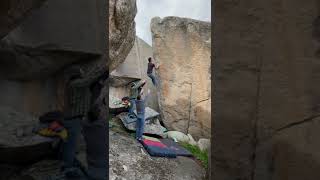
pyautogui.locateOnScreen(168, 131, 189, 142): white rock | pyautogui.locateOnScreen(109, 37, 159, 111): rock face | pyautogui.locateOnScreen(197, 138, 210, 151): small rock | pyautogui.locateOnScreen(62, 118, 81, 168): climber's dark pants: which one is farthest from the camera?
pyautogui.locateOnScreen(109, 37, 159, 111): rock face

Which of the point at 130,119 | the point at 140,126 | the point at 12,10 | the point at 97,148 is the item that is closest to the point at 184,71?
the point at 130,119

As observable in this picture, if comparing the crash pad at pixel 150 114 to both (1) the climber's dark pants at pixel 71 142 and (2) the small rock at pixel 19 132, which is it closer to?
(1) the climber's dark pants at pixel 71 142

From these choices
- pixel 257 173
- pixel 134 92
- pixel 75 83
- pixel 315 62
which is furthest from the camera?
pixel 134 92

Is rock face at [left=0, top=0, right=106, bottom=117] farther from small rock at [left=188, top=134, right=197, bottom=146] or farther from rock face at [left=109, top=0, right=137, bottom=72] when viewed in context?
small rock at [left=188, top=134, right=197, bottom=146]

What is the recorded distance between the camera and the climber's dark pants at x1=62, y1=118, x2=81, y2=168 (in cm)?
403

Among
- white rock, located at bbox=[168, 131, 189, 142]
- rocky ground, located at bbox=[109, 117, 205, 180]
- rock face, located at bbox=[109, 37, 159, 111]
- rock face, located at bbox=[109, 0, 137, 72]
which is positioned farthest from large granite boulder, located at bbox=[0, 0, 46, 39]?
rock face, located at bbox=[109, 37, 159, 111]

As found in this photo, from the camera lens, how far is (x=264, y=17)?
3.46 ft

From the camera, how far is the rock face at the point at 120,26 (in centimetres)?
831

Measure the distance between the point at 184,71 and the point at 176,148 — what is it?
210 cm

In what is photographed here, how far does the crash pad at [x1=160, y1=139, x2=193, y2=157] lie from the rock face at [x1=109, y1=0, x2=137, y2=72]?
6.50ft

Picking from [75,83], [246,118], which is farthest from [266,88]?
[75,83]

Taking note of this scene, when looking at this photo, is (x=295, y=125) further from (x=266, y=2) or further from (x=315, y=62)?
(x=266, y=2)

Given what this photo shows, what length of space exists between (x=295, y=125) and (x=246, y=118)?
137mm

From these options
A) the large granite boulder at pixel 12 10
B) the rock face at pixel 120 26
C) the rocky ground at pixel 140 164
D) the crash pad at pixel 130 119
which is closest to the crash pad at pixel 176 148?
the rocky ground at pixel 140 164
